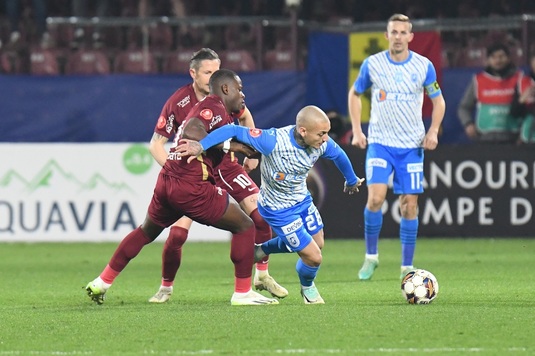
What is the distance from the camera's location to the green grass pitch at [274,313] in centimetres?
664

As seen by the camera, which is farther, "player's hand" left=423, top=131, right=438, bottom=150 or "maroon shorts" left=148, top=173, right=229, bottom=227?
"player's hand" left=423, top=131, right=438, bottom=150

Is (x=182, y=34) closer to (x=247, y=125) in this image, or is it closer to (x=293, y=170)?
(x=247, y=125)

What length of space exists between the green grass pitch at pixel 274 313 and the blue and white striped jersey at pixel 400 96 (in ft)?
4.06

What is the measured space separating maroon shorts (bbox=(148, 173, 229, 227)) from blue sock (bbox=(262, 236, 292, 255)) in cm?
57

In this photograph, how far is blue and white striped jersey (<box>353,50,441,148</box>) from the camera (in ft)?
35.9

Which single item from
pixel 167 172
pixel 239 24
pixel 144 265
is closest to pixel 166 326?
pixel 167 172

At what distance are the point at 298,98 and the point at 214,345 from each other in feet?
32.8

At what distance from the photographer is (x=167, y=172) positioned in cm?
870

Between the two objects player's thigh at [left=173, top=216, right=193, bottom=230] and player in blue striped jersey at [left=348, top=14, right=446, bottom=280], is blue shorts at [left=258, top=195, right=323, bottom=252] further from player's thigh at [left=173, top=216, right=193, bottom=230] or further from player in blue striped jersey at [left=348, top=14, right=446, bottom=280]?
player in blue striped jersey at [left=348, top=14, right=446, bottom=280]

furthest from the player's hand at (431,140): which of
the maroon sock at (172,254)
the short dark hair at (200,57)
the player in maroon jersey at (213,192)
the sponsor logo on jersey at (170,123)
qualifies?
the maroon sock at (172,254)

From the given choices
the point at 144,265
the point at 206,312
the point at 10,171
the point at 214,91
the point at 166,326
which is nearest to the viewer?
the point at 166,326

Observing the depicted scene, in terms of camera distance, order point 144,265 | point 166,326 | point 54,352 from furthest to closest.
A: point 144,265 < point 166,326 < point 54,352

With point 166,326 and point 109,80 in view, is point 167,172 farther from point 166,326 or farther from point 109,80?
point 109,80

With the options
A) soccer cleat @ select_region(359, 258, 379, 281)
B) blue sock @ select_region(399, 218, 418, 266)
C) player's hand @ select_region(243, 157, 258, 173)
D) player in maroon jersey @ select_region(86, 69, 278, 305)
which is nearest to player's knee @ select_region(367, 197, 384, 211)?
blue sock @ select_region(399, 218, 418, 266)
